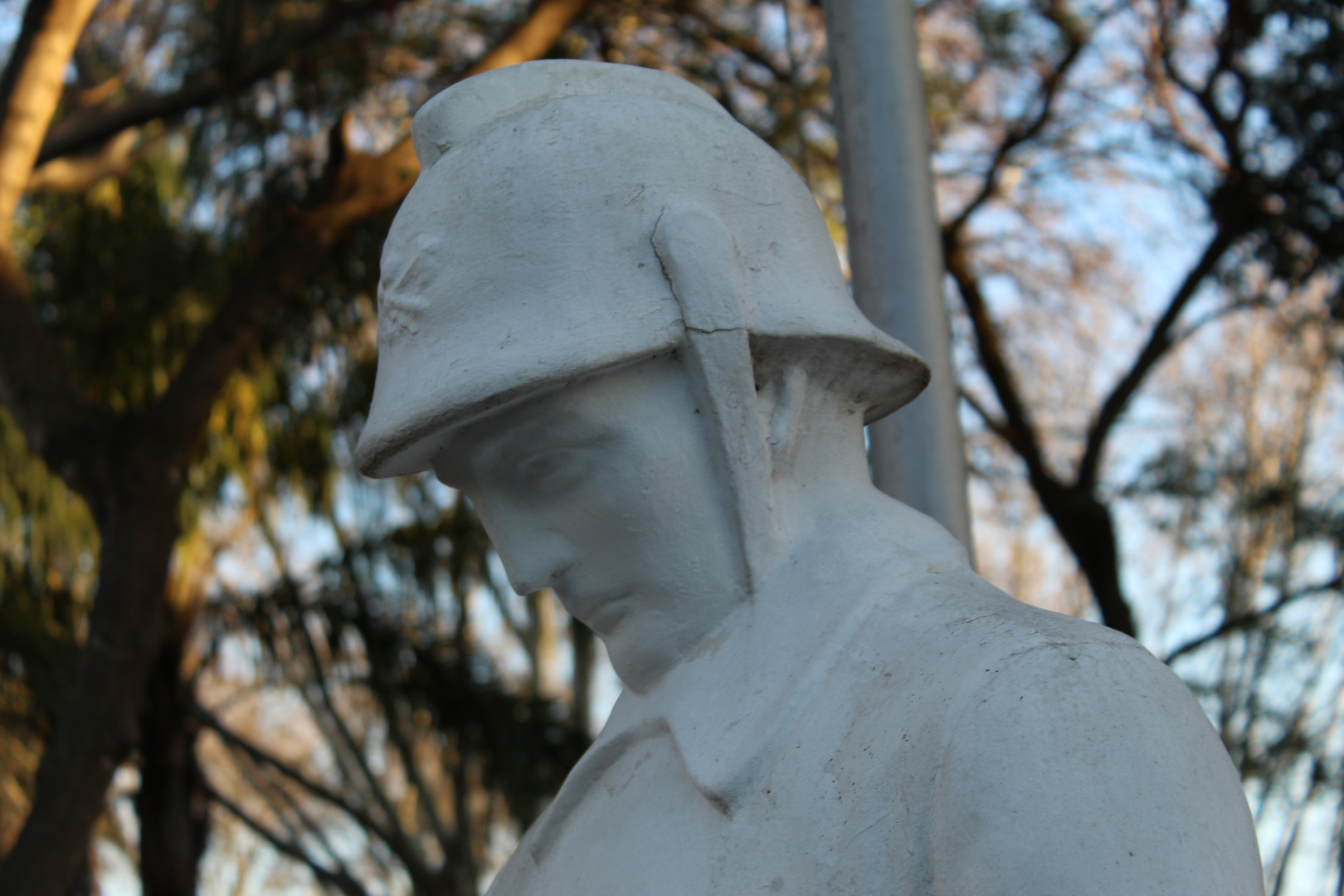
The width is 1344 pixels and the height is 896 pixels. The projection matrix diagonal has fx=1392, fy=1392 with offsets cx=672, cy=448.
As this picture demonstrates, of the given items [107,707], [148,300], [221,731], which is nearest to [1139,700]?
[107,707]

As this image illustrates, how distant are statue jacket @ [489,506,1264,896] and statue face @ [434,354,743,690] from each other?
2.3 inches

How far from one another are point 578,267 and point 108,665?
3.30m

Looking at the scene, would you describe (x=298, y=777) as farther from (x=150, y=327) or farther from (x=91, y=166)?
(x=91, y=166)

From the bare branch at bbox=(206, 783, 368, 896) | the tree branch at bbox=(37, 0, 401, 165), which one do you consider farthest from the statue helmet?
the bare branch at bbox=(206, 783, 368, 896)

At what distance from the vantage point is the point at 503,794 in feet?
20.5

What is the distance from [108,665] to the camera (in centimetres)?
423

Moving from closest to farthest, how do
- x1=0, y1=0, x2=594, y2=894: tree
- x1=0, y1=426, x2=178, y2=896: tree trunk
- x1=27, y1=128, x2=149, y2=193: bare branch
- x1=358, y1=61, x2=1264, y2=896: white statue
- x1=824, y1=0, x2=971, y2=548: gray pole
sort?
x1=358, y1=61, x2=1264, y2=896: white statue < x1=824, y1=0, x2=971, y2=548: gray pole < x1=0, y1=426, x2=178, y2=896: tree trunk < x1=0, y1=0, x2=594, y2=894: tree < x1=27, y1=128, x2=149, y2=193: bare branch

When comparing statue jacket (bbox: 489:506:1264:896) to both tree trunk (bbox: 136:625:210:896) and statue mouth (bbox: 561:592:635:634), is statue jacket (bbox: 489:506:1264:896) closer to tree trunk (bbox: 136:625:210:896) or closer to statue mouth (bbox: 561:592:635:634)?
statue mouth (bbox: 561:592:635:634)

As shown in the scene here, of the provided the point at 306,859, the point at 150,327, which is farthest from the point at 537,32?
the point at 306,859

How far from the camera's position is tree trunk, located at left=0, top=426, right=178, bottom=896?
4.00 m

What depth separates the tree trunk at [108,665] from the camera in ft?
13.1

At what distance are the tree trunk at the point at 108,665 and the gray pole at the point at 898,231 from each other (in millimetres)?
2771

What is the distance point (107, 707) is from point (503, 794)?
2409 millimetres

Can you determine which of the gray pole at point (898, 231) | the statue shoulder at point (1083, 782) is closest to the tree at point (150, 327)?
the gray pole at point (898, 231)
